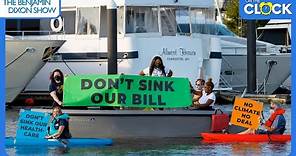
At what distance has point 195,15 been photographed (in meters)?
34.8

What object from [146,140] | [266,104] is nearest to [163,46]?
[266,104]

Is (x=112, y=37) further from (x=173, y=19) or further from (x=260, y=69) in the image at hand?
(x=260, y=69)

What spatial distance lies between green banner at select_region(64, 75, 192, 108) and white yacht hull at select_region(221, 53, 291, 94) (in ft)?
66.9

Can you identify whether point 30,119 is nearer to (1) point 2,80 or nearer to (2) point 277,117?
(2) point 277,117

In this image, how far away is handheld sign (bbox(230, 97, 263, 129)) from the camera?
19516 millimetres

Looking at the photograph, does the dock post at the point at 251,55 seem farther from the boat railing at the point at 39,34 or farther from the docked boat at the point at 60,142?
the docked boat at the point at 60,142

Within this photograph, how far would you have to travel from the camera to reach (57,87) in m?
19.4

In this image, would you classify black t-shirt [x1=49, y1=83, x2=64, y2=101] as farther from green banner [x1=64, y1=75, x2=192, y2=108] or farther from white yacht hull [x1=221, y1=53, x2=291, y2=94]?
white yacht hull [x1=221, y1=53, x2=291, y2=94]

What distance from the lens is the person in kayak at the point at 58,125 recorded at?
17.9 metres

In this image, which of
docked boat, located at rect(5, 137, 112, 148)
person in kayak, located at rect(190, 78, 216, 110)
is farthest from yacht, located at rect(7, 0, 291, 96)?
docked boat, located at rect(5, 137, 112, 148)

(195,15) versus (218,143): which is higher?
(195,15)

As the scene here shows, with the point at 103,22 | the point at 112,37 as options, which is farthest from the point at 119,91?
the point at 103,22

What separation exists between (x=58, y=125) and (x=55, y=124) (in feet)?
0.29

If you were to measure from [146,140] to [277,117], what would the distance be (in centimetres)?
272
